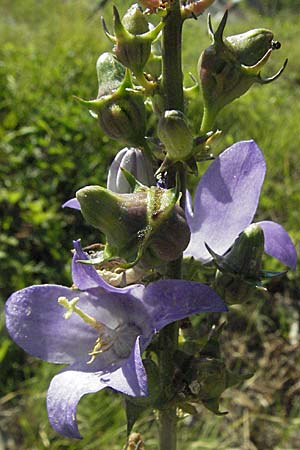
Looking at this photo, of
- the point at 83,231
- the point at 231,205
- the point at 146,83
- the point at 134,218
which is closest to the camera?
the point at 134,218

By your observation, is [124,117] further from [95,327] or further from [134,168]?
[95,327]

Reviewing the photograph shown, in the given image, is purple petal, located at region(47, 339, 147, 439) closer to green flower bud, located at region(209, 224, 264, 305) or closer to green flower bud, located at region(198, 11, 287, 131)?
green flower bud, located at region(209, 224, 264, 305)

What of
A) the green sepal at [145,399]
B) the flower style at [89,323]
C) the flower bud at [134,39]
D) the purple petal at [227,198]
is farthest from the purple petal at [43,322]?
the flower bud at [134,39]

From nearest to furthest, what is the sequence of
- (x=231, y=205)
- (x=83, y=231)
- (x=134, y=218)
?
(x=134, y=218) < (x=231, y=205) < (x=83, y=231)

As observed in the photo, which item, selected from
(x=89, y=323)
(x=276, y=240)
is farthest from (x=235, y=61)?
(x=89, y=323)

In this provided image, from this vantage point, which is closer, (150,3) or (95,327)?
(150,3)

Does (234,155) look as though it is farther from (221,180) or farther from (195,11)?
(195,11)
